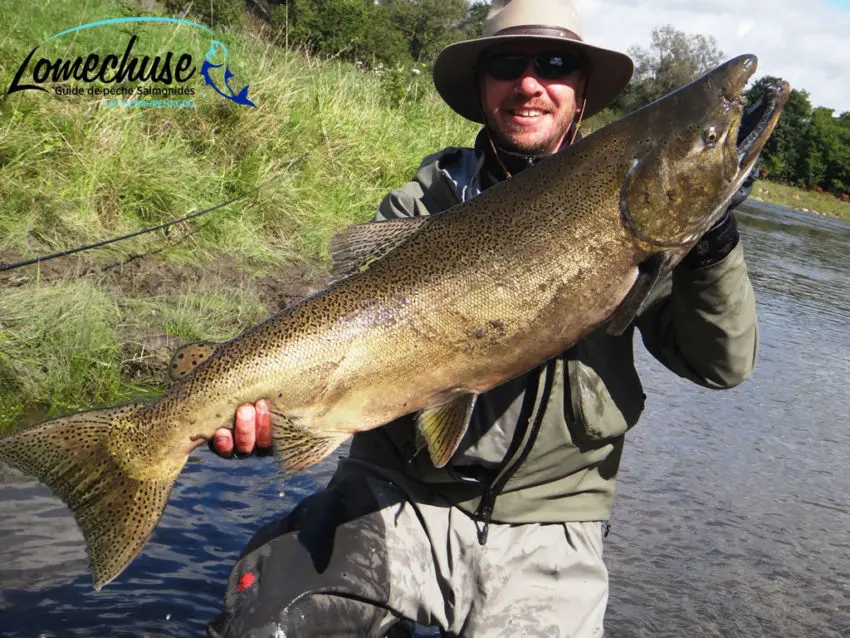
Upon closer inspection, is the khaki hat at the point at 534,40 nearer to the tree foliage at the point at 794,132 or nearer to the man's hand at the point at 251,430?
the man's hand at the point at 251,430

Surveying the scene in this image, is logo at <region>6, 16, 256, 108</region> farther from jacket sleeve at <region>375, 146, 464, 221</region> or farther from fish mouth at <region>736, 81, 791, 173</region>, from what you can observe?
fish mouth at <region>736, 81, 791, 173</region>

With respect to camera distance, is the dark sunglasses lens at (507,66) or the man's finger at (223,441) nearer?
the man's finger at (223,441)

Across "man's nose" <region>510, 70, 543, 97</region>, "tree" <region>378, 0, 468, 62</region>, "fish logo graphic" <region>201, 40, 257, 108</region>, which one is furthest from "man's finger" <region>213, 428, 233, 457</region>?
"tree" <region>378, 0, 468, 62</region>

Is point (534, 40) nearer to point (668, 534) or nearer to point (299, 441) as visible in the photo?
point (299, 441)

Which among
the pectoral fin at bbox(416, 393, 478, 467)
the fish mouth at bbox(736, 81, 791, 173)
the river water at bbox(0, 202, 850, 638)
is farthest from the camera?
the river water at bbox(0, 202, 850, 638)

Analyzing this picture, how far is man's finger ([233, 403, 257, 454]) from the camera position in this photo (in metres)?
2.51

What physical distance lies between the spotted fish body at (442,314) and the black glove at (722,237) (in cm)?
5

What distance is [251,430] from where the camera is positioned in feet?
8.27

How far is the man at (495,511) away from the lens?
271 cm

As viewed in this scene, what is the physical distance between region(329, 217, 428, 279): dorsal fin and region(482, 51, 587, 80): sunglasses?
108 centimetres

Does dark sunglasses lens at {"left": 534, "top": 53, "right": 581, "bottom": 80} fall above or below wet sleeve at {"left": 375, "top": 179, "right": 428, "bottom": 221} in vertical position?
above

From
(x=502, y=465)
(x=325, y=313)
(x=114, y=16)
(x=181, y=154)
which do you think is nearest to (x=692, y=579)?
(x=502, y=465)

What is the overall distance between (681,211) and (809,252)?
22546mm

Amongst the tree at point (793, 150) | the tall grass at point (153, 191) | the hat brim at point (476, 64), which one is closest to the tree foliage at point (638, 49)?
the tree at point (793, 150)
